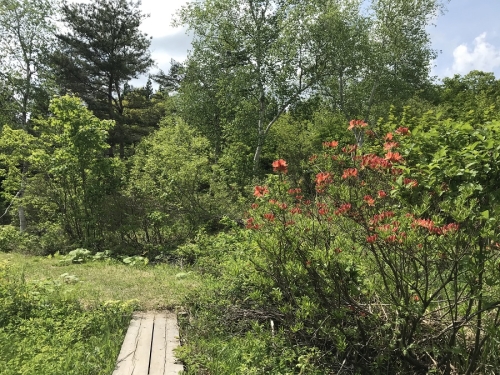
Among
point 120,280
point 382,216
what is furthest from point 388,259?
point 120,280

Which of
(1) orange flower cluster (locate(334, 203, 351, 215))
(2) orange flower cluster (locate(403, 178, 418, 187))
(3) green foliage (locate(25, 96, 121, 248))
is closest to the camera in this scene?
(2) orange flower cluster (locate(403, 178, 418, 187))

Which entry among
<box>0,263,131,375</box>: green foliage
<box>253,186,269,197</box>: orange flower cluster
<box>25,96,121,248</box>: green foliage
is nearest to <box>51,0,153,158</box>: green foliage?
<box>25,96,121,248</box>: green foliage

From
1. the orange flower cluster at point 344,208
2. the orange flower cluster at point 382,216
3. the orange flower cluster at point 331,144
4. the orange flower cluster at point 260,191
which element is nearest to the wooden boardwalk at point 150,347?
the orange flower cluster at point 260,191

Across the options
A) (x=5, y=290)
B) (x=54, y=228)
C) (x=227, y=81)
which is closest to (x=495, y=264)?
(x=5, y=290)

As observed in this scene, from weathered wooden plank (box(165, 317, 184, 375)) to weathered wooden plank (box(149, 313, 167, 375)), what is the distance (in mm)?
34

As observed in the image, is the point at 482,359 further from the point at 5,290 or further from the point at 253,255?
the point at 5,290

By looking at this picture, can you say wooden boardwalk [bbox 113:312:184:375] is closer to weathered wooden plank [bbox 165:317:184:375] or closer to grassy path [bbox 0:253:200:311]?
weathered wooden plank [bbox 165:317:184:375]

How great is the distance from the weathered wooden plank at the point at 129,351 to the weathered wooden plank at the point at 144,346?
0.11ft

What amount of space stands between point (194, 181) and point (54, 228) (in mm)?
4055

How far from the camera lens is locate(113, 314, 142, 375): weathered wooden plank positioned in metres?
3.18

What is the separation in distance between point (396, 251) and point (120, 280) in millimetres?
4727

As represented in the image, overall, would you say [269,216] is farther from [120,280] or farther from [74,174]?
[74,174]

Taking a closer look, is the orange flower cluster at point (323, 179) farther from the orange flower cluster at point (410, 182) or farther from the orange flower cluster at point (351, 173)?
the orange flower cluster at point (410, 182)

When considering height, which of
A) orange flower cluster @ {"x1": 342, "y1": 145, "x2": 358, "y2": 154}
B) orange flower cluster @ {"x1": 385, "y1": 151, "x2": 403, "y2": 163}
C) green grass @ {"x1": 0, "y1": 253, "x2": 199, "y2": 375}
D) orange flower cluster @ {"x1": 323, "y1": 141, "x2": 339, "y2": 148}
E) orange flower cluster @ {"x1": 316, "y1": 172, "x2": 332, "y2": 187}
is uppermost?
orange flower cluster @ {"x1": 323, "y1": 141, "x2": 339, "y2": 148}
